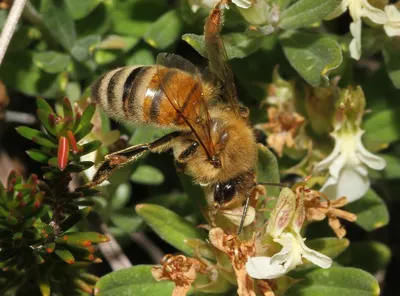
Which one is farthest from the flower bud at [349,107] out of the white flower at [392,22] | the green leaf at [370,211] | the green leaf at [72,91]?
the green leaf at [72,91]

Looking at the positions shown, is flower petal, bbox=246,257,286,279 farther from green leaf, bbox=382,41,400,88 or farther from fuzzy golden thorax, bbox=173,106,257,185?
green leaf, bbox=382,41,400,88

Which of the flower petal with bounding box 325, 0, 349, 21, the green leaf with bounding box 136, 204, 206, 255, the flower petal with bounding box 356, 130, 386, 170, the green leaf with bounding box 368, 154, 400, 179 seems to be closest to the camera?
the green leaf with bounding box 136, 204, 206, 255

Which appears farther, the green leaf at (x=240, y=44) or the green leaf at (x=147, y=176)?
the green leaf at (x=147, y=176)

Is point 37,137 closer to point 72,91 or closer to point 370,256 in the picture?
point 72,91

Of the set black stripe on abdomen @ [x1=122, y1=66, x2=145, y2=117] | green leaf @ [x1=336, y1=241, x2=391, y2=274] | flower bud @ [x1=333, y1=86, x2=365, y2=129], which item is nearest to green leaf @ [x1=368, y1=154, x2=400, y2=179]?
green leaf @ [x1=336, y1=241, x2=391, y2=274]

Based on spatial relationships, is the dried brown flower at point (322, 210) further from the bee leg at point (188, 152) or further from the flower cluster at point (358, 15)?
the flower cluster at point (358, 15)

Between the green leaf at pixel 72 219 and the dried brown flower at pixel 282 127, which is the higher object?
the green leaf at pixel 72 219

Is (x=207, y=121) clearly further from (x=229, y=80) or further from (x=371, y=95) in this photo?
(x=371, y=95)
